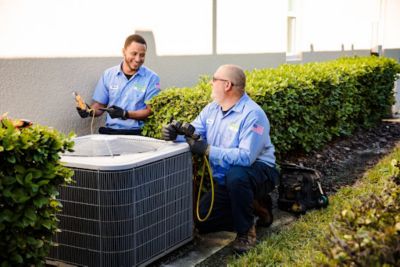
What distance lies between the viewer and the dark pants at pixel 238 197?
4379mm

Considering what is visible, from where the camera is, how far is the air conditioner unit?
12.0ft

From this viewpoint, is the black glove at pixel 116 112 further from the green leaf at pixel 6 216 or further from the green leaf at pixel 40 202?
the green leaf at pixel 6 216

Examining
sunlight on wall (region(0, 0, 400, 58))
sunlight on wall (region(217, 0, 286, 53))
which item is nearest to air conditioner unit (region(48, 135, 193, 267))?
sunlight on wall (region(0, 0, 400, 58))

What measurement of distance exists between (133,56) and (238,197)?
6.53ft

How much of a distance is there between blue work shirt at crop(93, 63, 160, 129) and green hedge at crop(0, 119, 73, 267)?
2.34 meters

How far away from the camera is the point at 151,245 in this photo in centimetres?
400

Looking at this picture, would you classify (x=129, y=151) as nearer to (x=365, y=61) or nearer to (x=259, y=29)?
(x=259, y=29)

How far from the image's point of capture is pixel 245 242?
14.5ft

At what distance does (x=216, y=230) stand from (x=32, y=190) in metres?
2.14

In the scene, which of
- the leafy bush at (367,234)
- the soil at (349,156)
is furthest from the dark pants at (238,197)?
the leafy bush at (367,234)

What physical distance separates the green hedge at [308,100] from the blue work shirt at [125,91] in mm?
148

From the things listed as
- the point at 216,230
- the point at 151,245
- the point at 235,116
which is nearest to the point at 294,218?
the point at 216,230

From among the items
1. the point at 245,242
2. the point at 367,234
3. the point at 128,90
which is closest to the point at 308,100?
the point at 128,90

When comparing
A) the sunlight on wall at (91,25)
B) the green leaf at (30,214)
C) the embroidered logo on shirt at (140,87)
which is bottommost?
the green leaf at (30,214)
